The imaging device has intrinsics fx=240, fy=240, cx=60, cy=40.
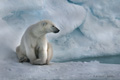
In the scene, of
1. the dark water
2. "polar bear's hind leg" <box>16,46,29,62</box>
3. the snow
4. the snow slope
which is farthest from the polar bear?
the dark water

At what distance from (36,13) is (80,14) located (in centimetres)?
130

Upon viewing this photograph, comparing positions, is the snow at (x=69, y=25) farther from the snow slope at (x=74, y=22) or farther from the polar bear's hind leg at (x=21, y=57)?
the polar bear's hind leg at (x=21, y=57)

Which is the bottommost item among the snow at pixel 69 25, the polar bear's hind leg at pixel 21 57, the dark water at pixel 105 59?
the polar bear's hind leg at pixel 21 57

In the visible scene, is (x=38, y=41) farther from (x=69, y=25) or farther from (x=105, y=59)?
(x=105, y=59)

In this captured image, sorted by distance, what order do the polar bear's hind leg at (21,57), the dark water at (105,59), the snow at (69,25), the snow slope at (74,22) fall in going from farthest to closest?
1. the dark water at (105,59)
2. the snow slope at (74,22)
3. the snow at (69,25)
4. the polar bear's hind leg at (21,57)

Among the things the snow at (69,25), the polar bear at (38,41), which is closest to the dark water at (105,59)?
the snow at (69,25)

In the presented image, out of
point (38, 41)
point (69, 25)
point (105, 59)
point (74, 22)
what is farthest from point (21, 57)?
point (105, 59)

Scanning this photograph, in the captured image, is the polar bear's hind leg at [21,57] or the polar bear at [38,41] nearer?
the polar bear at [38,41]

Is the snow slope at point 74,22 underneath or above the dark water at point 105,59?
above

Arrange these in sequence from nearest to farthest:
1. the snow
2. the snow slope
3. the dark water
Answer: the snow → the snow slope → the dark water

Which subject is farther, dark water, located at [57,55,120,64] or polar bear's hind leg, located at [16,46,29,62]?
dark water, located at [57,55,120,64]

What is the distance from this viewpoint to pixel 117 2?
7.28 m

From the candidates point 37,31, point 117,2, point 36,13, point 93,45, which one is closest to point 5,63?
point 37,31

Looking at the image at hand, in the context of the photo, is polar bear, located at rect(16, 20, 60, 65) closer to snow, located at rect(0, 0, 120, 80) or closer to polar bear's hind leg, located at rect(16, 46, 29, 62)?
polar bear's hind leg, located at rect(16, 46, 29, 62)
